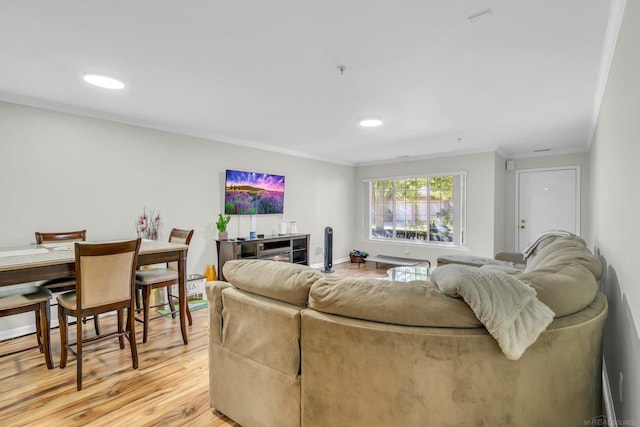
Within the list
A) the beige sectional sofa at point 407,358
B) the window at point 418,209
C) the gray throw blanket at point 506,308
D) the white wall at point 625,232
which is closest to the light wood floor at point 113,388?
the beige sectional sofa at point 407,358

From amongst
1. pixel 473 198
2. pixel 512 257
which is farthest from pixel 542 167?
pixel 512 257

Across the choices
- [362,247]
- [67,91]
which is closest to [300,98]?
[67,91]

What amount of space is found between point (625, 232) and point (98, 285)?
3.16 metres

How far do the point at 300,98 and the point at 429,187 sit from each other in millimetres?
3959

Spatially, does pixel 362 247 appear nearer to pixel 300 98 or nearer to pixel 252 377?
pixel 300 98

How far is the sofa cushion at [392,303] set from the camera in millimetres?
1171

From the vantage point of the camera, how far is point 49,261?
2.10m

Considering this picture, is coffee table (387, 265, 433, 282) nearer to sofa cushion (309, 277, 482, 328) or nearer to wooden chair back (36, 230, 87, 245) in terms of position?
sofa cushion (309, 277, 482, 328)

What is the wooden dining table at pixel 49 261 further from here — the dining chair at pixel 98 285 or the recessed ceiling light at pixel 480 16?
the recessed ceiling light at pixel 480 16

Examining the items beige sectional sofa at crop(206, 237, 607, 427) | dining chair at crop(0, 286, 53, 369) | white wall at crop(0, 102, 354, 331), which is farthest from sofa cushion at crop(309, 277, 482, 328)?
white wall at crop(0, 102, 354, 331)

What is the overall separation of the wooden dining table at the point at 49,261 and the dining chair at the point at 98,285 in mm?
173

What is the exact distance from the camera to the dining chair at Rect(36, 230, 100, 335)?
2.73 metres

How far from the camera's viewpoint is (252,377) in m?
1.58

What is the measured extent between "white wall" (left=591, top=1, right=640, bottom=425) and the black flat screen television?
4.16 metres
